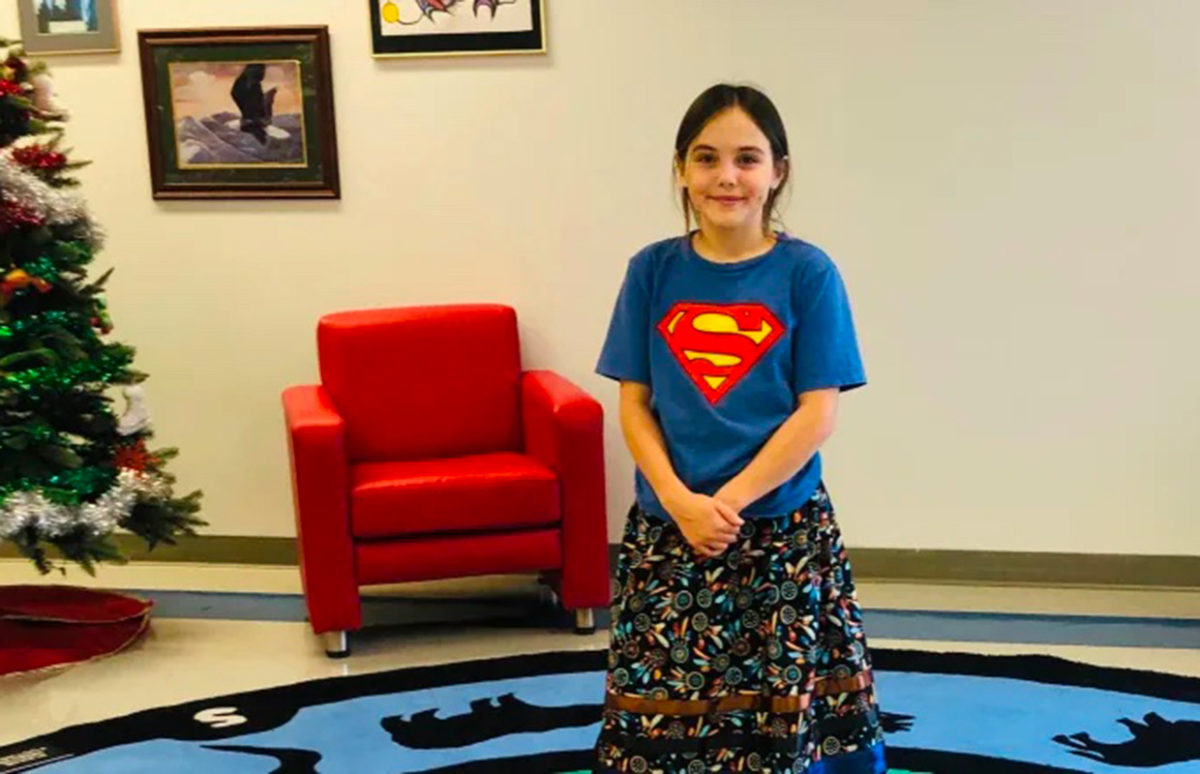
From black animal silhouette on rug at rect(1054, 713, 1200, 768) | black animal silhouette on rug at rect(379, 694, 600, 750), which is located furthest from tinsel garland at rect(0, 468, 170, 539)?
black animal silhouette on rug at rect(1054, 713, 1200, 768)

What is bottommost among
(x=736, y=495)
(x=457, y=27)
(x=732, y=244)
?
(x=736, y=495)

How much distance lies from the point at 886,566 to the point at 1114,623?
70 cm

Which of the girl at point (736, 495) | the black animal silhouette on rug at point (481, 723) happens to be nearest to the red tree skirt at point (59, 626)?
the black animal silhouette on rug at point (481, 723)

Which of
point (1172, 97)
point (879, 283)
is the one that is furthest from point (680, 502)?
point (1172, 97)

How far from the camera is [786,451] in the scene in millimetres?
1961

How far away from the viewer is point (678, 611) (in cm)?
202

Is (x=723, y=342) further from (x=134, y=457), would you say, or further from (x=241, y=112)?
(x=241, y=112)

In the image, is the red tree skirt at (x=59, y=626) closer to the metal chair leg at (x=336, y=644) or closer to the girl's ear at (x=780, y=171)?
the metal chair leg at (x=336, y=644)

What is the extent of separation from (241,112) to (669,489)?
262 centimetres

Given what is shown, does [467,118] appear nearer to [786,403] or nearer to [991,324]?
[991,324]

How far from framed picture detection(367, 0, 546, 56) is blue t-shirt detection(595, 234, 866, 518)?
211 cm

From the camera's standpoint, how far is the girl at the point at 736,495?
1987 millimetres

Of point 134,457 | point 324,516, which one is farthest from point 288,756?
point 134,457

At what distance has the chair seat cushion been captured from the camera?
11.1 ft
